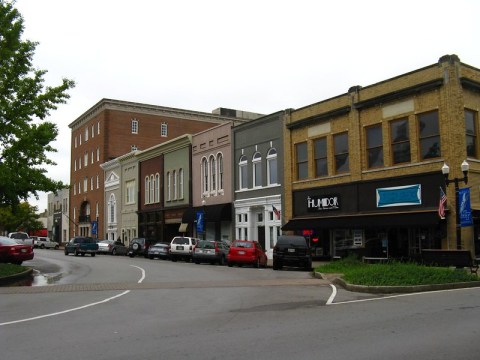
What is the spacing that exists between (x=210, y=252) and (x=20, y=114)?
46.5 feet

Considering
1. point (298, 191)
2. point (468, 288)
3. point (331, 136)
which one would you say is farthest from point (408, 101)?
point (468, 288)

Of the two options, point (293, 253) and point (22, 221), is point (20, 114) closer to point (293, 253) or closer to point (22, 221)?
point (293, 253)

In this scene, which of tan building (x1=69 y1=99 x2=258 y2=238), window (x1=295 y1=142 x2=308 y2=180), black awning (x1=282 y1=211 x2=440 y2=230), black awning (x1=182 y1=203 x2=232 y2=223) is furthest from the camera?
tan building (x1=69 y1=99 x2=258 y2=238)

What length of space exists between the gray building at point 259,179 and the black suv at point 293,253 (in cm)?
736

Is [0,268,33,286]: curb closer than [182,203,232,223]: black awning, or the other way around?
[0,268,33,286]: curb

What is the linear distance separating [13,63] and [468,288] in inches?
753

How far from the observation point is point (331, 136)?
31922 mm

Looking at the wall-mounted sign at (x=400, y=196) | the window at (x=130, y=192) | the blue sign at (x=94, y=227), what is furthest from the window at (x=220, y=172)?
the blue sign at (x=94, y=227)

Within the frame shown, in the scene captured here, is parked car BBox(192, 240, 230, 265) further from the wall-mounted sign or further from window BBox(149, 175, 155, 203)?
window BBox(149, 175, 155, 203)

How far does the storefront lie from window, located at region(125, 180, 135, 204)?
2947cm

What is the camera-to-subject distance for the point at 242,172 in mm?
40031

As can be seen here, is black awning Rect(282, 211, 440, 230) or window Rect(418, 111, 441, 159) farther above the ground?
window Rect(418, 111, 441, 159)

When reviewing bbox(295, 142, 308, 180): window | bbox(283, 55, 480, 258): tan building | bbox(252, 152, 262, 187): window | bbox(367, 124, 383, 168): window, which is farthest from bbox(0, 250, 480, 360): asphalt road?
bbox(252, 152, 262, 187): window

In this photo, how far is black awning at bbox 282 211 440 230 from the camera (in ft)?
82.4
